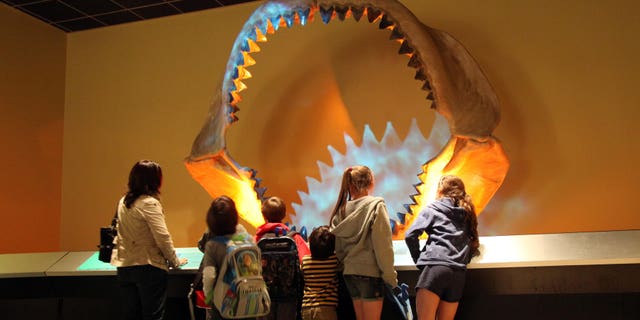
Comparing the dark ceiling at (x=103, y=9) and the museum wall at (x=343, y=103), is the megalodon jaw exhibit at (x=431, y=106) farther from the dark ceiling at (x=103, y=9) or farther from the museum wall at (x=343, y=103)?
the dark ceiling at (x=103, y=9)

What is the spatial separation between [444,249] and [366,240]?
13.5 inches

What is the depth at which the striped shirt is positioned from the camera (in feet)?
8.68

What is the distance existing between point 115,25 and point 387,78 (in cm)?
290

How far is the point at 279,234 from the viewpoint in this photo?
2.84m

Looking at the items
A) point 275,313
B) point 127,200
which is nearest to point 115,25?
point 127,200

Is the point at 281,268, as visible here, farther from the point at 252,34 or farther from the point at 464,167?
the point at 252,34

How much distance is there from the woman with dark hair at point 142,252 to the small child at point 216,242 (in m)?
0.32

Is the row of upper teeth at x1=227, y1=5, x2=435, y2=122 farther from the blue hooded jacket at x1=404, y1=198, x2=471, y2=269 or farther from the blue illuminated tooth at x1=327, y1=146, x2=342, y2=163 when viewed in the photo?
the blue illuminated tooth at x1=327, y1=146, x2=342, y2=163

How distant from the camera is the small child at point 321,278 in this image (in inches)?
103

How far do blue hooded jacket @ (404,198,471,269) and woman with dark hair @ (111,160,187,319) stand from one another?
1.13 metres

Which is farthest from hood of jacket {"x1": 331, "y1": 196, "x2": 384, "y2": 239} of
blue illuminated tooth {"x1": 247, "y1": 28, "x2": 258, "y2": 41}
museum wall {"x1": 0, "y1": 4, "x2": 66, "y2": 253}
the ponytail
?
museum wall {"x1": 0, "y1": 4, "x2": 66, "y2": 253}

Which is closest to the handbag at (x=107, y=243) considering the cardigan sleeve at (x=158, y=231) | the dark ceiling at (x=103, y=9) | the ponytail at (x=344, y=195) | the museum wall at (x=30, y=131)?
the cardigan sleeve at (x=158, y=231)

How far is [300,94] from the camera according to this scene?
5.12 meters

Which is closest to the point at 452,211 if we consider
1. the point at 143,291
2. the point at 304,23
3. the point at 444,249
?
the point at 444,249
